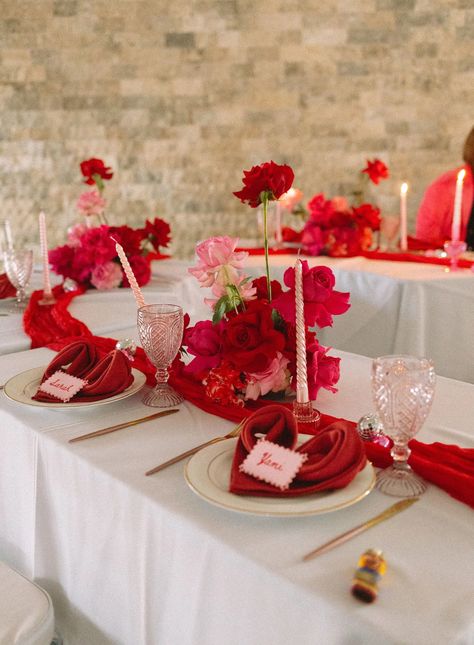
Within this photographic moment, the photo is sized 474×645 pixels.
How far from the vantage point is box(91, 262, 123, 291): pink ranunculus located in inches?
89.5

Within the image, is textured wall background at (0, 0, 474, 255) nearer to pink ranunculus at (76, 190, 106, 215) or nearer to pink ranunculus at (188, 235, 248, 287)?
pink ranunculus at (76, 190, 106, 215)

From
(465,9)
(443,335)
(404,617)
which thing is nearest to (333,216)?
(443,335)

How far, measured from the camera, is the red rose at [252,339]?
1.18 meters

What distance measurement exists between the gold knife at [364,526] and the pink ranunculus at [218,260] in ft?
1.71

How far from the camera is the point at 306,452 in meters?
0.96

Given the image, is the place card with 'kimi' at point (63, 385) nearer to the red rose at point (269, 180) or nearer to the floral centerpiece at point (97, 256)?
the red rose at point (269, 180)

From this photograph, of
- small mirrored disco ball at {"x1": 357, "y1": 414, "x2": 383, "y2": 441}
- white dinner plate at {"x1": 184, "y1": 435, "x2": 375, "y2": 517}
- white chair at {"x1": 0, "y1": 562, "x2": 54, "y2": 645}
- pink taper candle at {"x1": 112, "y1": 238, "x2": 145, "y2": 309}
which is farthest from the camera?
pink taper candle at {"x1": 112, "y1": 238, "x2": 145, "y2": 309}

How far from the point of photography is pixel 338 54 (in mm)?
4734

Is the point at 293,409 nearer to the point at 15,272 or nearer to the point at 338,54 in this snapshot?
the point at 15,272

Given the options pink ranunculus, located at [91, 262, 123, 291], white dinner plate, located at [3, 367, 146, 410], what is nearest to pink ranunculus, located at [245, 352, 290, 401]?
white dinner plate, located at [3, 367, 146, 410]

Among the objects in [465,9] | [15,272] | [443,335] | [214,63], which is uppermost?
[465,9]

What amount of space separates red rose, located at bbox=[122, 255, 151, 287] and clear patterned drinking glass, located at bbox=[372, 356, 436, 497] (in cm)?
149

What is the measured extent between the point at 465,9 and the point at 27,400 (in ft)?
14.7

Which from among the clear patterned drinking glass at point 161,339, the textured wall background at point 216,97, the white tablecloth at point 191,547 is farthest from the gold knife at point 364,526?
the textured wall background at point 216,97
